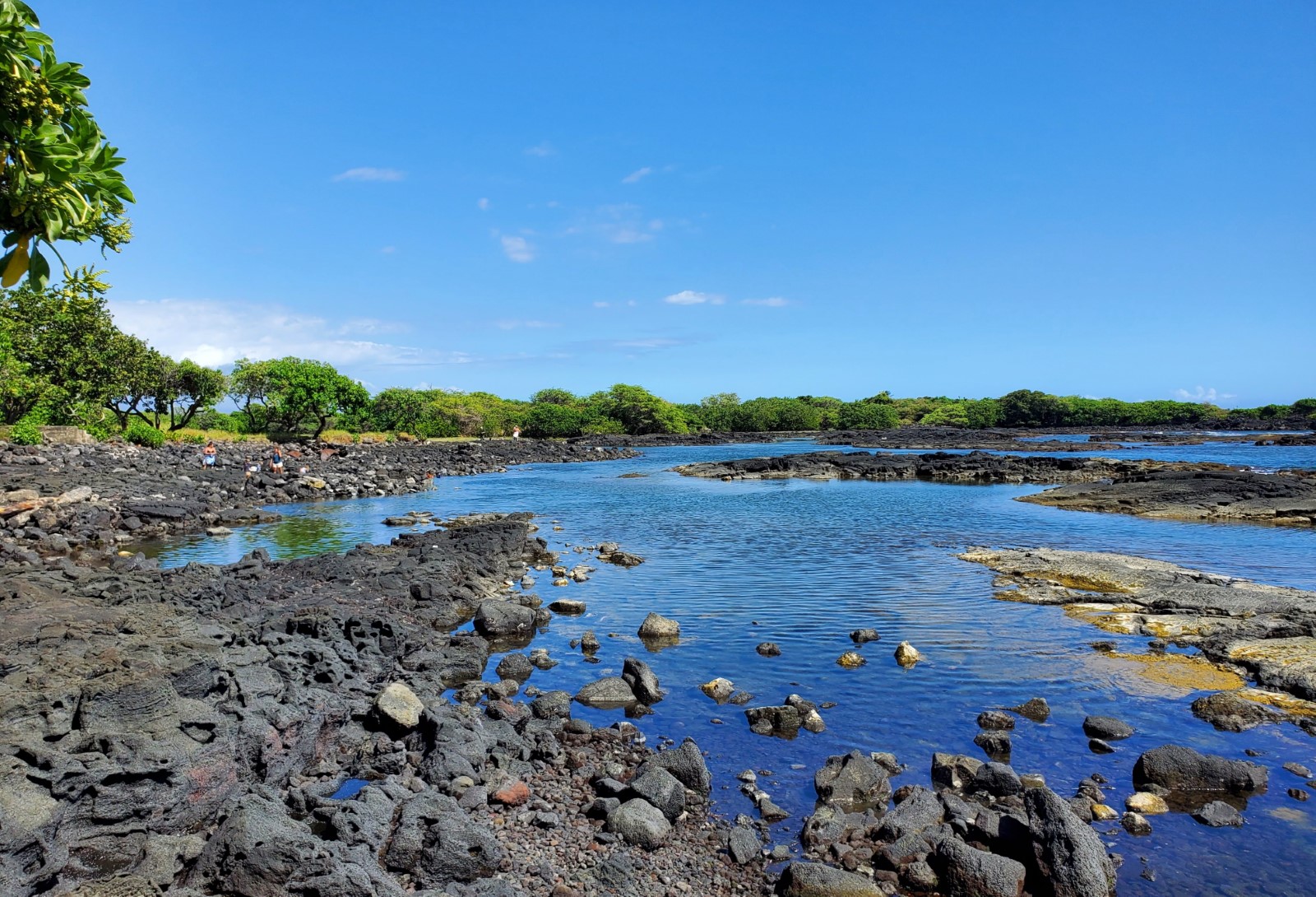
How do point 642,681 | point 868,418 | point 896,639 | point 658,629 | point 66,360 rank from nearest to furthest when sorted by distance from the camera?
point 642,681 → point 896,639 → point 658,629 → point 66,360 → point 868,418

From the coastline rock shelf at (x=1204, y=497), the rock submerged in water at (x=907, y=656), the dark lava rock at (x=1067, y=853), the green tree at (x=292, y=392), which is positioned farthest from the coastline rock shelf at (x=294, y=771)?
the green tree at (x=292, y=392)

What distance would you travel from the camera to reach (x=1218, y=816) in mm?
7496

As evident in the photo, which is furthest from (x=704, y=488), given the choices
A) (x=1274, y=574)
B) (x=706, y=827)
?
(x=706, y=827)

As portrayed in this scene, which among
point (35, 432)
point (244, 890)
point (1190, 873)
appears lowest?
point (1190, 873)

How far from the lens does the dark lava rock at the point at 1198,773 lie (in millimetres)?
8039

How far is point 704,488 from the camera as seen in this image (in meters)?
47.7

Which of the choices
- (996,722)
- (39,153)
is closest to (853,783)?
(996,722)

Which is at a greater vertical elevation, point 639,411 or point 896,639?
point 639,411

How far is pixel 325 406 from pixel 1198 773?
70.8 meters

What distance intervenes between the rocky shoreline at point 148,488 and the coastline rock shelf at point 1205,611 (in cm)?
2565

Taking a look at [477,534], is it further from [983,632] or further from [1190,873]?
[1190,873]

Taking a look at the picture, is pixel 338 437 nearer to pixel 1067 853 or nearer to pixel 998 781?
pixel 998 781

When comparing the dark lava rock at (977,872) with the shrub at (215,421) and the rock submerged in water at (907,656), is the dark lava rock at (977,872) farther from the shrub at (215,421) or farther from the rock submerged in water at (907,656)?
the shrub at (215,421)

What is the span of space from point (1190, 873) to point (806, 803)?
3554 millimetres
